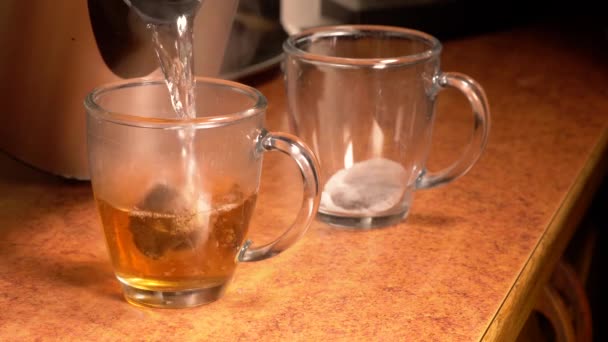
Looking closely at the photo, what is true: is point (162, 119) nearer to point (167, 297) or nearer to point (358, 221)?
point (167, 297)

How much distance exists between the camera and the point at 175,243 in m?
0.55

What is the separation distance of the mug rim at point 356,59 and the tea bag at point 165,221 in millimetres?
182

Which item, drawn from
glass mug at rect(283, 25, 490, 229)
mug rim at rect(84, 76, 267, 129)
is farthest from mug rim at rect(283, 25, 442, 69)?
mug rim at rect(84, 76, 267, 129)

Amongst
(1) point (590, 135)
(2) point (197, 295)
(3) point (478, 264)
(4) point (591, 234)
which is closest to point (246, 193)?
(2) point (197, 295)

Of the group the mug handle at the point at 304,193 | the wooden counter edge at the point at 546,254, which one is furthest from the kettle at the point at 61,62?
the wooden counter edge at the point at 546,254

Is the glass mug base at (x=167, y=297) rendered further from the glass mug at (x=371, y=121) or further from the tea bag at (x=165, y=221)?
the glass mug at (x=371, y=121)

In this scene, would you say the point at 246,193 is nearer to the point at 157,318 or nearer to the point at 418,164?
the point at 157,318

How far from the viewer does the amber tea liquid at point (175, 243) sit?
55 cm

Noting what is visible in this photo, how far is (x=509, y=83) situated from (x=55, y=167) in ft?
2.10

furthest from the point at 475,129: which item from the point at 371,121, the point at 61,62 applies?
the point at 61,62

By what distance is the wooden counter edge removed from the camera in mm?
589

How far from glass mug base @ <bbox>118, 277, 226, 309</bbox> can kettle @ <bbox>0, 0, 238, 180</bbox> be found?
18 centimetres

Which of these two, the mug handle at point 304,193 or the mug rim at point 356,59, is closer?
the mug handle at point 304,193

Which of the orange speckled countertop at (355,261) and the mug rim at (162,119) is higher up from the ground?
the mug rim at (162,119)
